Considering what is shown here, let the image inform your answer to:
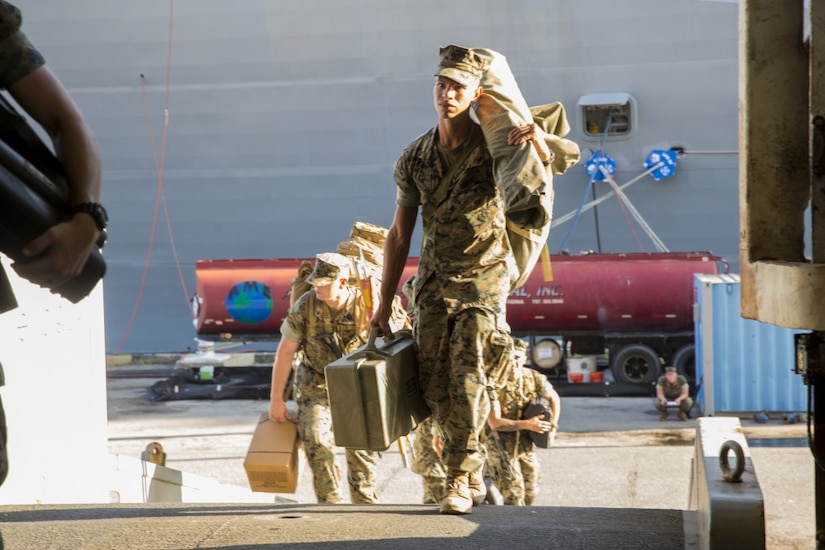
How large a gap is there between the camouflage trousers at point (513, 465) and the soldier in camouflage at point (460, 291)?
2.19m

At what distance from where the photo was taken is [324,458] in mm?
6543

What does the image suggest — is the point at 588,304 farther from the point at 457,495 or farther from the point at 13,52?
the point at 13,52

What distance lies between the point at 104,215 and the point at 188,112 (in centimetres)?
1930

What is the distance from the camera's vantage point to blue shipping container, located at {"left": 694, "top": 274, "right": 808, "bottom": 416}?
14141mm

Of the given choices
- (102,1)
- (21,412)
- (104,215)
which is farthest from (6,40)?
(102,1)

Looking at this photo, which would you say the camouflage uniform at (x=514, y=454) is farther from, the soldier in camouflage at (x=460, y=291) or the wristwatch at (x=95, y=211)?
the wristwatch at (x=95, y=211)

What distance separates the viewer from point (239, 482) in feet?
35.7

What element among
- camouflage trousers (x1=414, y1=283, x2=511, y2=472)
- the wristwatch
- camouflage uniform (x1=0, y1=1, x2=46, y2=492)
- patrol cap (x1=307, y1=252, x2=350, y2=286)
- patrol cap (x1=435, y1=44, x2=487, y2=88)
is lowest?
camouflage trousers (x1=414, y1=283, x2=511, y2=472)

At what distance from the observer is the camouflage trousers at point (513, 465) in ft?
22.7

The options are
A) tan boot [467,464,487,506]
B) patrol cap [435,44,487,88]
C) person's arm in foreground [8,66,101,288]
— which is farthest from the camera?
tan boot [467,464,487,506]

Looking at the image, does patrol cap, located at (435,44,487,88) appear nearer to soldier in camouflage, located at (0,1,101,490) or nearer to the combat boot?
the combat boot

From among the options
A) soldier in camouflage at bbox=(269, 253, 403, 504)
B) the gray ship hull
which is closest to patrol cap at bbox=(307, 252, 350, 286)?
soldier in camouflage at bbox=(269, 253, 403, 504)

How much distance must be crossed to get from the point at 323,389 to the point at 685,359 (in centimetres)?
1078

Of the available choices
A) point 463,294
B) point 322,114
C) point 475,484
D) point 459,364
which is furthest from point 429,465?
point 322,114
